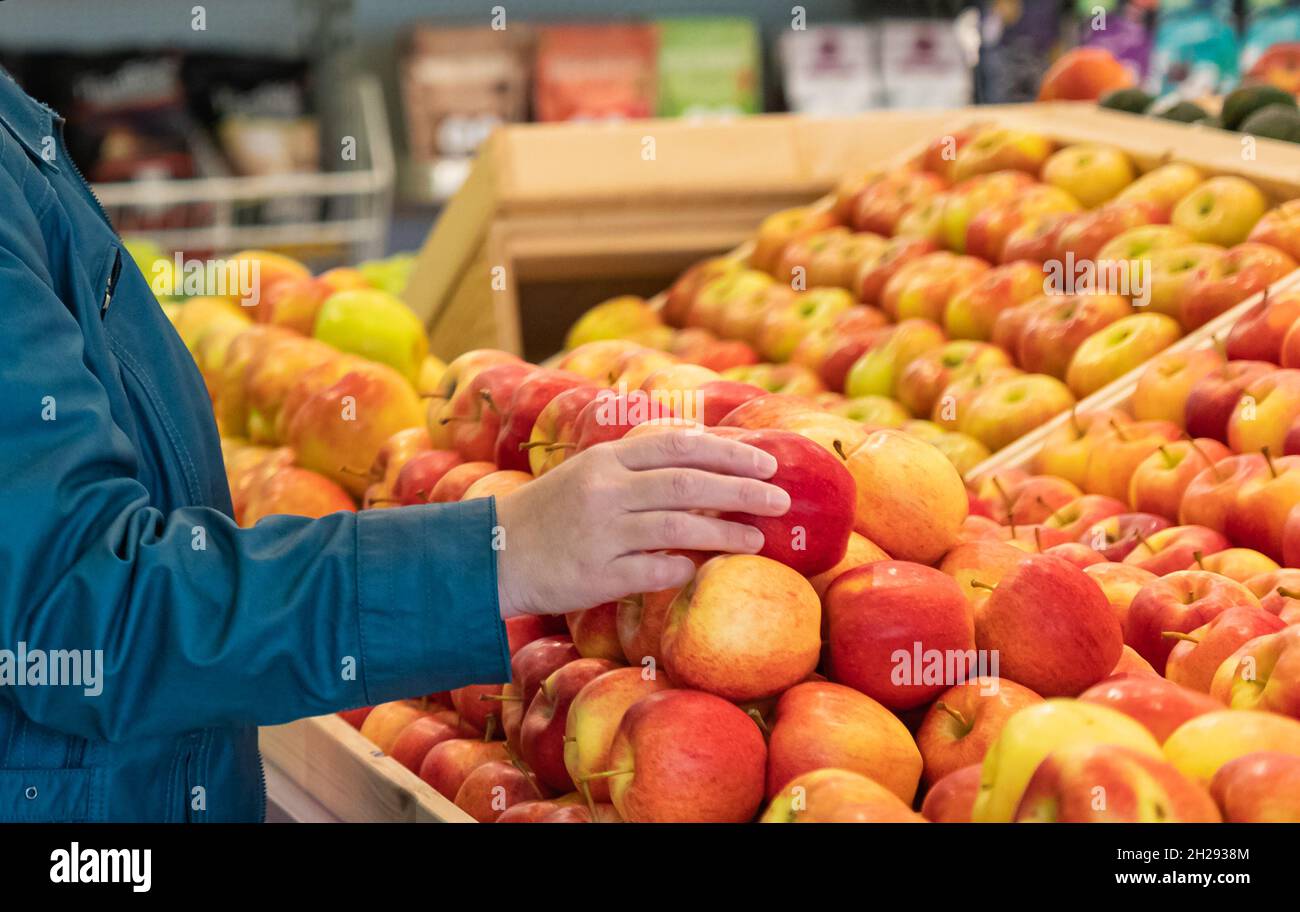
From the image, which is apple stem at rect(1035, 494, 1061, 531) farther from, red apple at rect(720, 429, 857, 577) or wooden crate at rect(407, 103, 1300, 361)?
wooden crate at rect(407, 103, 1300, 361)

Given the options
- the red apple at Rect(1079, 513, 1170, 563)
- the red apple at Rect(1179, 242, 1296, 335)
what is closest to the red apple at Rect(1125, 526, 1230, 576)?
the red apple at Rect(1079, 513, 1170, 563)

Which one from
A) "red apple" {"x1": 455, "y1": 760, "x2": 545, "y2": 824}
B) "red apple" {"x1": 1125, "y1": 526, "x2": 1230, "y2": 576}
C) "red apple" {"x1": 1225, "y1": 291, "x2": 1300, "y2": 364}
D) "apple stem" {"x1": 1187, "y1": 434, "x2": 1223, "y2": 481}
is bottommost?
"red apple" {"x1": 455, "y1": 760, "x2": 545, "y2": 824}

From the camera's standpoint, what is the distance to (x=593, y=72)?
5.18m

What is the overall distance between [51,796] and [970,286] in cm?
187

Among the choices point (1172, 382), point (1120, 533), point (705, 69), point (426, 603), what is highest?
point (705, 69)

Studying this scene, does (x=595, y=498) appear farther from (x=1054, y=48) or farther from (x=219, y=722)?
(x=1054, y=48)

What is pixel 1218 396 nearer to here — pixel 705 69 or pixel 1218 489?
pixel 1218 489

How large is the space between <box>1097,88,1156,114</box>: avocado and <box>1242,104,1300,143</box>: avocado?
0.46 metres

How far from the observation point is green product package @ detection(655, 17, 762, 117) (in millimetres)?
5230

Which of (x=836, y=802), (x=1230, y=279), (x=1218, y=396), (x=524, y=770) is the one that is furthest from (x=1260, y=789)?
(x=1230, y=279)

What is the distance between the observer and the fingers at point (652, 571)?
1.10m

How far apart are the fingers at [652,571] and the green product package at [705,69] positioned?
425 cm

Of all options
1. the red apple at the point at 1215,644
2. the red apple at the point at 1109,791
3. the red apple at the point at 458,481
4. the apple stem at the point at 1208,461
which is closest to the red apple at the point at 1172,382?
the apple stem at the point at 1208,461
